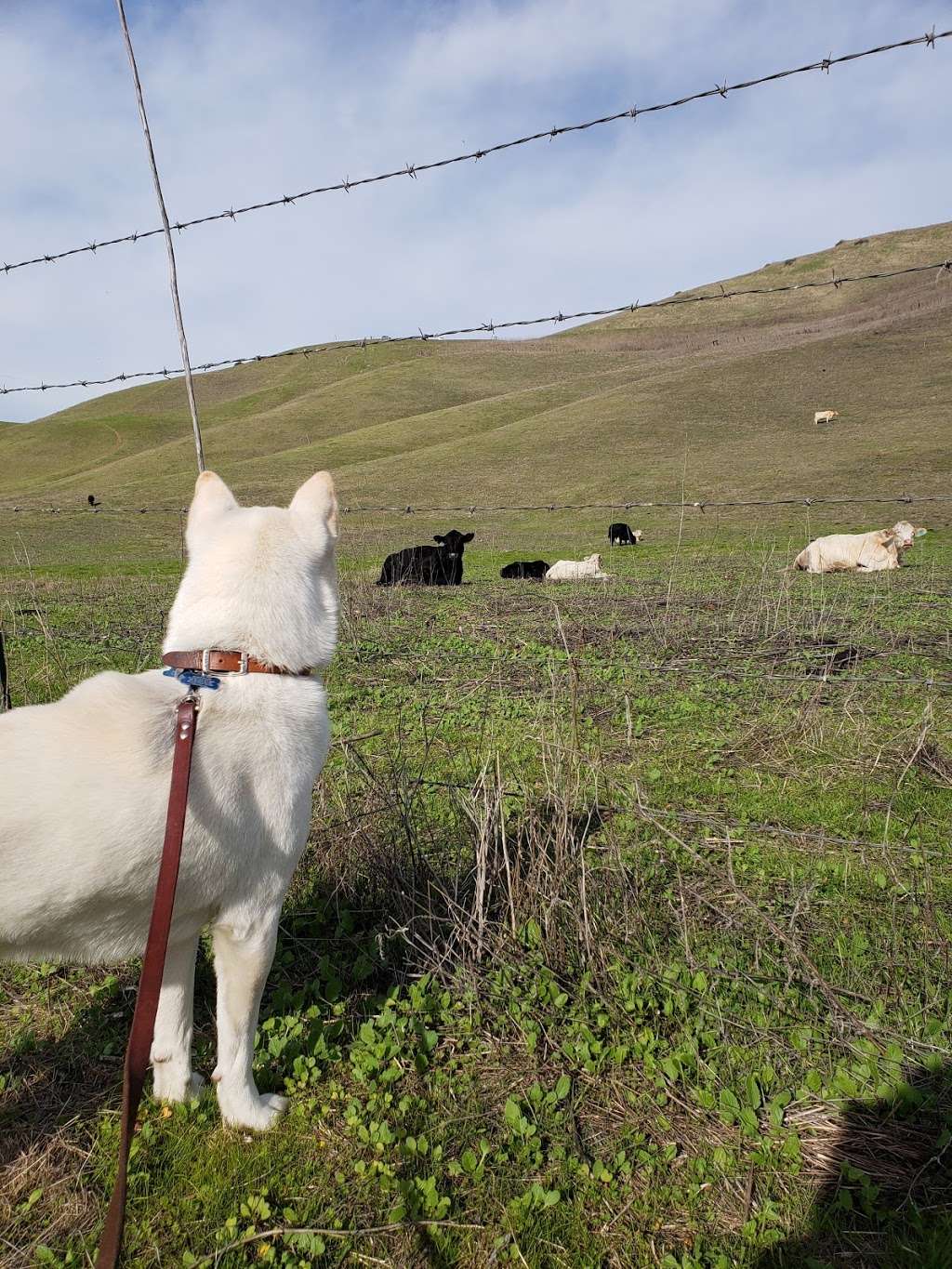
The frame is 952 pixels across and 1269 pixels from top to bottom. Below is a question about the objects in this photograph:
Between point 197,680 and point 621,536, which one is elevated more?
point 197,680

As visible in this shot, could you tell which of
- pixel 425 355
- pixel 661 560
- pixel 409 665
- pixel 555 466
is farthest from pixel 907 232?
pixel 409 665

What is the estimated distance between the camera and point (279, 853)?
2.53m

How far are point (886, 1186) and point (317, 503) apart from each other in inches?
110

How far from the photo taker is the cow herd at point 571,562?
18297 mm

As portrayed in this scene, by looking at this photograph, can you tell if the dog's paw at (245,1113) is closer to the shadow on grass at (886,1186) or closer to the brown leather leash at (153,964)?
the brown leather leash at (153,964)

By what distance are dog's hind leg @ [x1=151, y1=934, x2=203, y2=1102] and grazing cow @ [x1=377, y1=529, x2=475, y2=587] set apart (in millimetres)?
14939

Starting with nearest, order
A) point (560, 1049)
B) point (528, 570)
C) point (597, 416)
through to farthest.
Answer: point (560, 1049)
point (528, 570)
point (597, 416)

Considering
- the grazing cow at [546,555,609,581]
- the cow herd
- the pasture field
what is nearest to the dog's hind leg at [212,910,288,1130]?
the pasture field

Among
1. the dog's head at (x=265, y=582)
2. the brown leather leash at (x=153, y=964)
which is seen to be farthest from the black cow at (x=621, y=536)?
the brown leather leash at (x=153, y=964)

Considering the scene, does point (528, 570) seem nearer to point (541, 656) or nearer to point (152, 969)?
point (541, 656)

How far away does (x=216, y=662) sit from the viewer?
2.53 meters

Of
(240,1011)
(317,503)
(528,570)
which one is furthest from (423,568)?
(240,1011)

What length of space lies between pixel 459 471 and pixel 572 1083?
48.0 m

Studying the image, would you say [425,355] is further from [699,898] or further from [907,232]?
[699,898]
